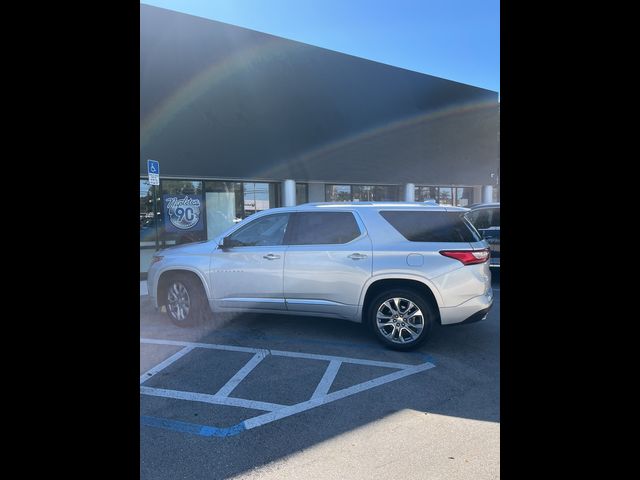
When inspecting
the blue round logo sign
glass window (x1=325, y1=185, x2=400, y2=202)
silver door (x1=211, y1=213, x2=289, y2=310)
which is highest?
glass window (x1=325, y1=185, x2=400, y2=202)

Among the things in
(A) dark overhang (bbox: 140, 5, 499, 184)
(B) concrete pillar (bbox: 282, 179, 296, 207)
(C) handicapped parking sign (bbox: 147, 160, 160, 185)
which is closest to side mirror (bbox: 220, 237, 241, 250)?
(C) handicapped parking sign (bbox: 147, 160, 160, 185)

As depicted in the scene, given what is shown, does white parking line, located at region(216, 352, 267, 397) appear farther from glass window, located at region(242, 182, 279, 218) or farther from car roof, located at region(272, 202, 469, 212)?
glass window, located at region(242, 182, 279, 218)

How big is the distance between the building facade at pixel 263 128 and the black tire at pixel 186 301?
4065 millimetres

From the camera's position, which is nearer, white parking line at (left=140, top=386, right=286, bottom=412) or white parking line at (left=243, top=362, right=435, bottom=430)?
white parking line at (left=243, top=362, right=435, bottom=430)

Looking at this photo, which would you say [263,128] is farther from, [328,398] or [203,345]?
[328,398]

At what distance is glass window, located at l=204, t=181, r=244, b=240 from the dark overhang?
0.39 meters

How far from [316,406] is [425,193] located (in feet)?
46.5

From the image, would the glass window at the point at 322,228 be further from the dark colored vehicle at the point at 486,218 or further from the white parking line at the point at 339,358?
the dark colored vehicle at the point at 486,218

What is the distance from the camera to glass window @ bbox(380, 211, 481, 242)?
473cm

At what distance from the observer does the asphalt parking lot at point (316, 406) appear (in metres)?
2.70

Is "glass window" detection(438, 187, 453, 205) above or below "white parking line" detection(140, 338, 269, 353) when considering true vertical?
above

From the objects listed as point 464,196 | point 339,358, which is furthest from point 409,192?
point 339,358

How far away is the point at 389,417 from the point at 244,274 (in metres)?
2.75
